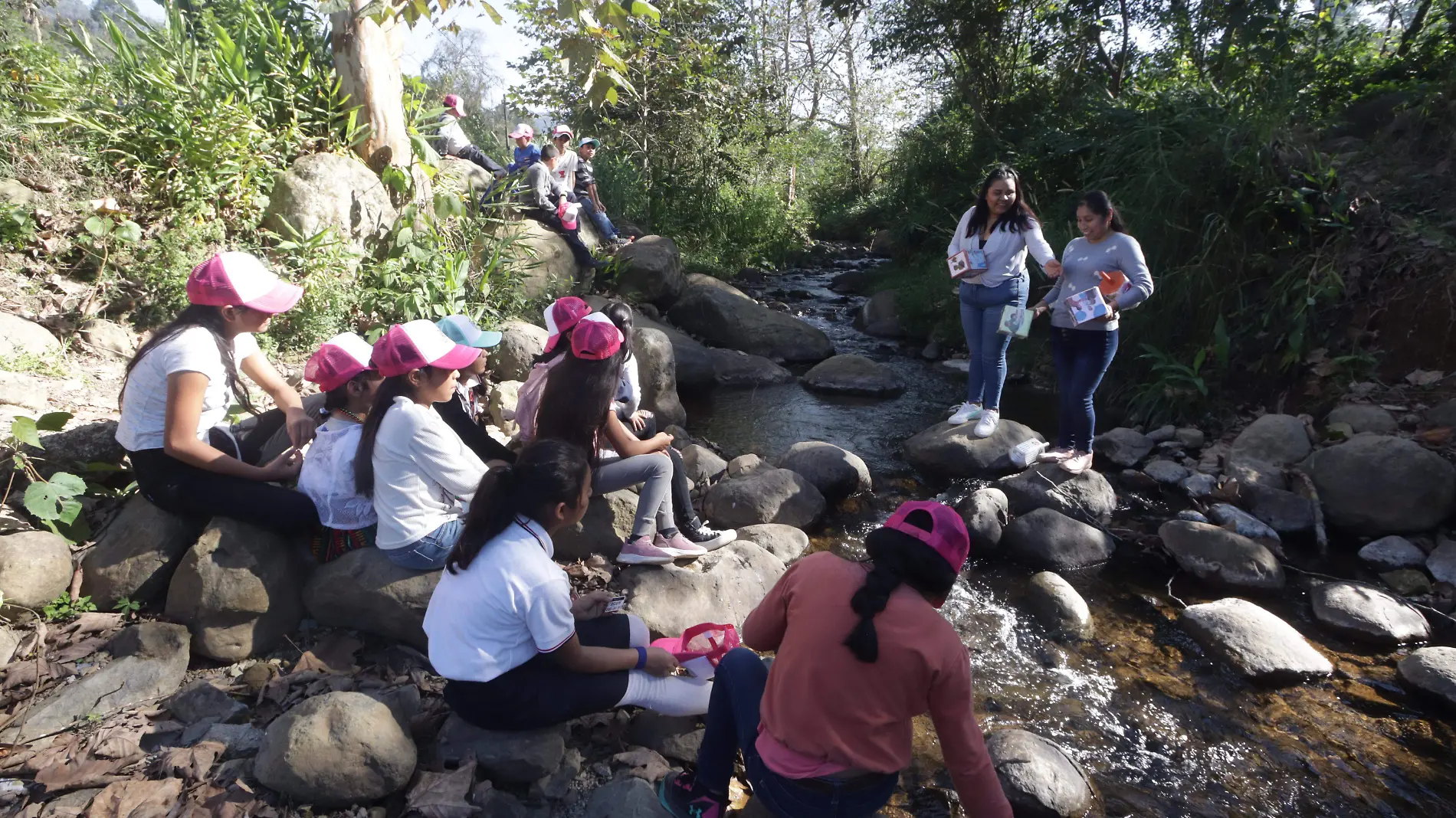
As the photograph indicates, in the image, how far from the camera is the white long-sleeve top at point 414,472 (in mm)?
3039

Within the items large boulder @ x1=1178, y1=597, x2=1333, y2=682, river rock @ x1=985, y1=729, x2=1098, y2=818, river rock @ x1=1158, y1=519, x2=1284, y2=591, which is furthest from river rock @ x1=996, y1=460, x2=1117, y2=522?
river rock @ x1=985, y1=729, x2=1098, y2=818

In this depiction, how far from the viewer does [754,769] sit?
231 centimetres

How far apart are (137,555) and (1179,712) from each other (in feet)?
14.2

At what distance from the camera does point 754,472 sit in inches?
202

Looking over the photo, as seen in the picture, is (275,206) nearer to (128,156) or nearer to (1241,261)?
(128,156)

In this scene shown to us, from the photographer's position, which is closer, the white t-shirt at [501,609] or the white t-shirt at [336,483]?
the white t-shirt at [501,609]

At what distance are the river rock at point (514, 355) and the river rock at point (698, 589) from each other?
2969mm

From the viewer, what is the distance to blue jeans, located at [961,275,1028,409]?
5.45m

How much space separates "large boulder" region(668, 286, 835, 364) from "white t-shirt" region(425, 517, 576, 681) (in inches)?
281

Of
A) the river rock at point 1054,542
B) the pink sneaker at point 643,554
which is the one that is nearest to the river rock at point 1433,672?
the river rock at point 1054,542

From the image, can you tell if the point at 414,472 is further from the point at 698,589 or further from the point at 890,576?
the point at 890,576

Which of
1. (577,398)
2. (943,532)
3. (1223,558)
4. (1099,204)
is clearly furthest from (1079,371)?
(943,532)

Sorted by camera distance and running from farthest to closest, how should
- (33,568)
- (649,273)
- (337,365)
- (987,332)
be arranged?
1. (649,273)
2. (987,332)
3. (337,365)
4. (33,568)

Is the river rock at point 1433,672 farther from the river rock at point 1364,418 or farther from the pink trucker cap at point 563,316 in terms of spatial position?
the pink trucker cap at point 563,316
